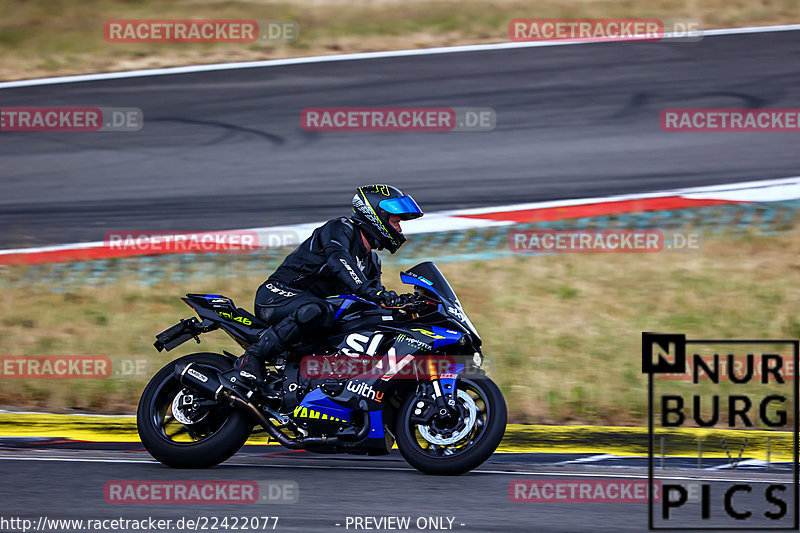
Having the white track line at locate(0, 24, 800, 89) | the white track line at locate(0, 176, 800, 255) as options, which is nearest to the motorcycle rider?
the white track line at locate(0, 176, 800, 255)

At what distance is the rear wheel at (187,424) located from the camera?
22.0 feet

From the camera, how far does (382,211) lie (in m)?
6.85

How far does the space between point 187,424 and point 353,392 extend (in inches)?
40.6

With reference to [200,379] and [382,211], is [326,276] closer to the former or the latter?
[382,211]

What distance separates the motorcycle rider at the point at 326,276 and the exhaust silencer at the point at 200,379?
172 millimetres

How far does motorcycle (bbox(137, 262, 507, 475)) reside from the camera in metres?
6.55

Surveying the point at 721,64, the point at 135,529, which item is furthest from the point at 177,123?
the point at 135,529

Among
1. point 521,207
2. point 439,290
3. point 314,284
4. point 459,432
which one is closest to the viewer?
point 459,432

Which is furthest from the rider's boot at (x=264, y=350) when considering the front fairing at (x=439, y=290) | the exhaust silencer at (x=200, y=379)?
the front fairing at (x=439, y=290)

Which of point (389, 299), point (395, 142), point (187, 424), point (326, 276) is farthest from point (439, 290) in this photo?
point (395, 142)

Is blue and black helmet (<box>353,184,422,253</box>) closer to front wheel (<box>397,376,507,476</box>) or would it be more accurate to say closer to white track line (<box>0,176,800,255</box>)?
front wheel (<box>397,376,507,476</box>)

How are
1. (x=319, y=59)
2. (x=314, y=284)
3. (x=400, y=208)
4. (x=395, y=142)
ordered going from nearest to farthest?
(x=400, y=208) → (x=314, y=284) → (x=395, y=142) → (x=319, y=59)

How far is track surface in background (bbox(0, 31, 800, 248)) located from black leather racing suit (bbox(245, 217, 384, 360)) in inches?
179

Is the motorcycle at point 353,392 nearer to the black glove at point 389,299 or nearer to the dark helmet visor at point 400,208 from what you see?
the black glove at point 389,299
